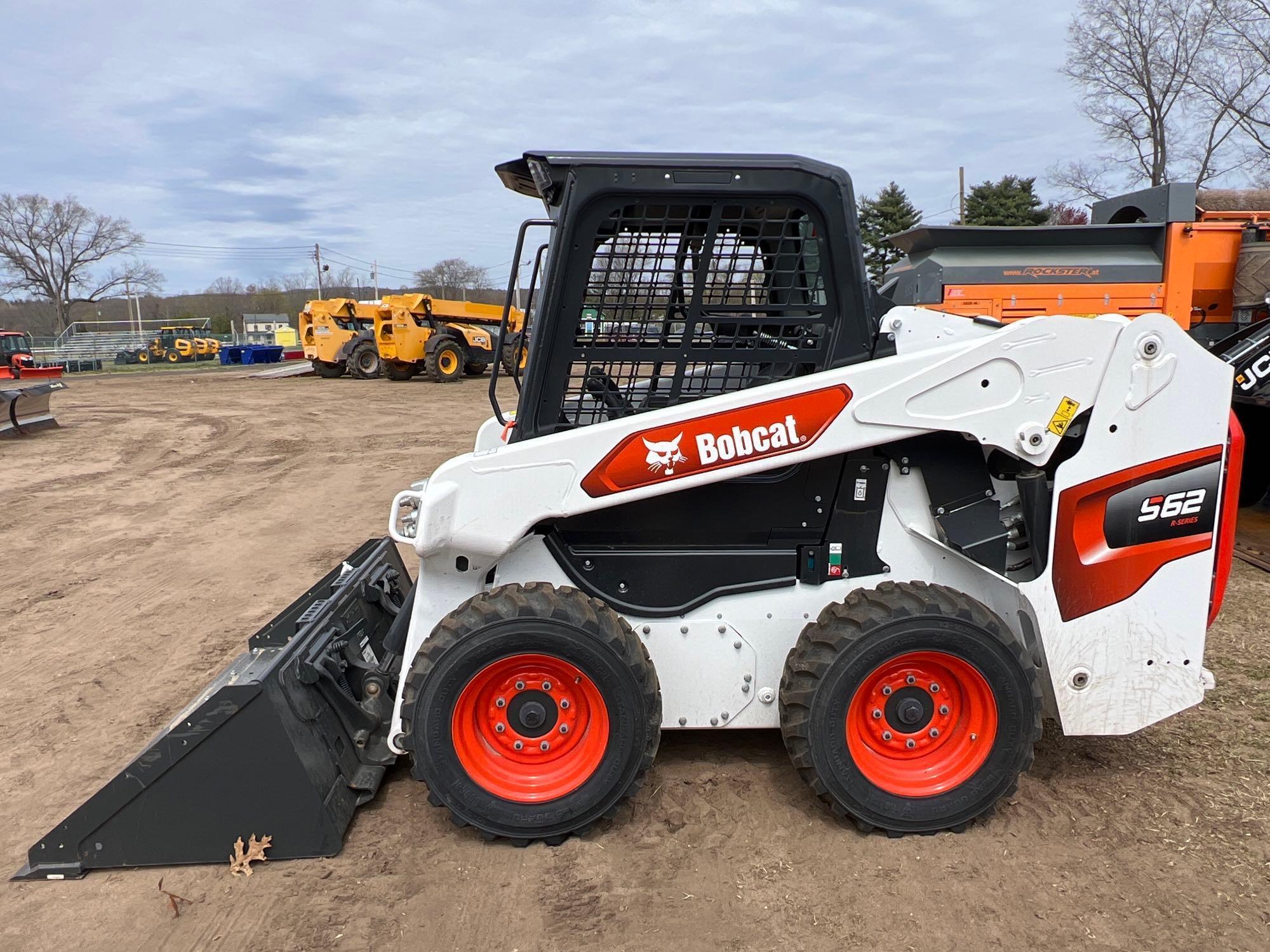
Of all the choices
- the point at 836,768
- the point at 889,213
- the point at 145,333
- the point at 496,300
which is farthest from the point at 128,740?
the point at 145,333

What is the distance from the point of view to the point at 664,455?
9.82ft

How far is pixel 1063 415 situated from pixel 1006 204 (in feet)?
116

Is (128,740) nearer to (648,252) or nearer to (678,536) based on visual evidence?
(678,536)

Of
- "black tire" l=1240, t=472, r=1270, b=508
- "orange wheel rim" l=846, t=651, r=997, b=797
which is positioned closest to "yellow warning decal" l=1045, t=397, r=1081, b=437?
"orange wheel rim" l=846, t=651, r=997, b=797

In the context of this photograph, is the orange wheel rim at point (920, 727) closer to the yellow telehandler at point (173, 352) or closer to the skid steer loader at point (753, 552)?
the skid steer loader at point (753, 552)

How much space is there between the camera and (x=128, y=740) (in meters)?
3.94

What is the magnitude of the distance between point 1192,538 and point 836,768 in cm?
147

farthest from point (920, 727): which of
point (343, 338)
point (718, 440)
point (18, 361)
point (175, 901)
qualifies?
point (343, 338)

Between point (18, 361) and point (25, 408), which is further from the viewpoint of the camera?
point (18, 361)

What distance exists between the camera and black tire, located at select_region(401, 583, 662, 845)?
2.98 meters

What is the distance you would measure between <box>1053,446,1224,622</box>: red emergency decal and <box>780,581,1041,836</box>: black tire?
12.5 inches

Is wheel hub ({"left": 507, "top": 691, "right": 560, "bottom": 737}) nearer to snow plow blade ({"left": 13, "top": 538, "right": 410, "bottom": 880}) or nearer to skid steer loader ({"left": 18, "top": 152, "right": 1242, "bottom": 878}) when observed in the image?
skid steer loader ({"left": 18, "top": 152, "right": 1242, "bottom": 878})

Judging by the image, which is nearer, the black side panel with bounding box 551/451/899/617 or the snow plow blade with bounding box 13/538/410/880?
the snow plow blade with bounding box 13/538/410/880

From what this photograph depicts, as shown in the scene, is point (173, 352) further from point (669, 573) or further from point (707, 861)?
point (707, 861)
